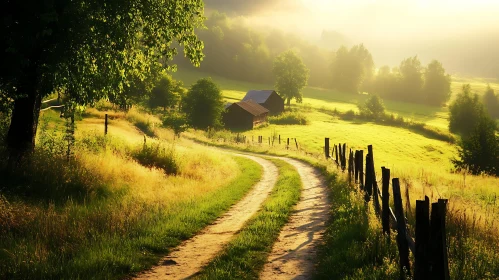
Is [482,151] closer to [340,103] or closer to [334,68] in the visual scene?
[340,103]

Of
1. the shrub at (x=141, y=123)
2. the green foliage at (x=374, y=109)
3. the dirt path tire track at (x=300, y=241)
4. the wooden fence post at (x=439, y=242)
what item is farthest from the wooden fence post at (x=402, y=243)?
the green foliage at (x=374, y=109)

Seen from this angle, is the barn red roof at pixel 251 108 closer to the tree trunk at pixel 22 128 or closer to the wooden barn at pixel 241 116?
the wooden barn at pixel 241 116

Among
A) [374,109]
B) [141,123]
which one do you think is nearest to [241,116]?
[141,123]

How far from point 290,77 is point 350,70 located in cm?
5594

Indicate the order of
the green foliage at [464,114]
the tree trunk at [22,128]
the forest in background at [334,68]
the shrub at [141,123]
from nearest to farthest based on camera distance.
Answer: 1. the tree trunk at [22,128]
2. the shrub at [141,123]
3. the green foliage at [464,114]
4. the forest in background at [334,68]

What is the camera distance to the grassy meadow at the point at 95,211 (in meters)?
6.88

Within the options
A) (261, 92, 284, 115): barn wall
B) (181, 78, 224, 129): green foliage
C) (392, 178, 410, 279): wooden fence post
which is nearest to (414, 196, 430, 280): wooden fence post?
(392, 178, 410, 279): wooden fence post

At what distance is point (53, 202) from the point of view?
32.6 feet

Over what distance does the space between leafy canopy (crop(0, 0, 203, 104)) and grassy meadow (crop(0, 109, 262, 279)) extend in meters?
2.66

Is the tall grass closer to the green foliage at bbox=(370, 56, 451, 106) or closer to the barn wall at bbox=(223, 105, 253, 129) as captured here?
the barn wall at bbox=(223, 105, 253, 129)

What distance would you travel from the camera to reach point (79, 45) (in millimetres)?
9883

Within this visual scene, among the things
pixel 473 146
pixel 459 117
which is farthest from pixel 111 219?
pixel 459 117

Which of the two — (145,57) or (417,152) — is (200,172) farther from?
(417,152)

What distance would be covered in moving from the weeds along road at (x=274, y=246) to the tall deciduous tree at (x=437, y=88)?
12532cm
